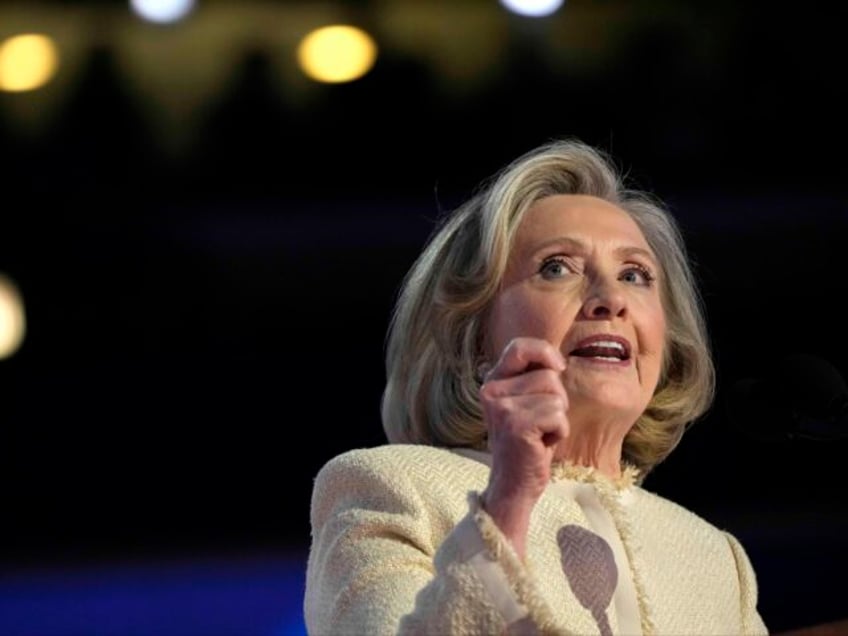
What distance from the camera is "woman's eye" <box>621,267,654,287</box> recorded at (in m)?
2.64

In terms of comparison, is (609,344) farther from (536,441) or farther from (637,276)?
(536,441)

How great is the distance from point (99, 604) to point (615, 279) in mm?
1098

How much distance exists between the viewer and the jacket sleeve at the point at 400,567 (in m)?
1.99

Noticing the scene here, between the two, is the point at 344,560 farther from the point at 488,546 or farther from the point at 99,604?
the point at 99,604

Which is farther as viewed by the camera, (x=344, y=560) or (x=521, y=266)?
(x=521, y=266)

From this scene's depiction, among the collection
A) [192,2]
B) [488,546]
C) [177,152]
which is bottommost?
[488,546]

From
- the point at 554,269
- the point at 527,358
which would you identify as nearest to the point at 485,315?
the point at 554,269

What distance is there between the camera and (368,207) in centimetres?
365

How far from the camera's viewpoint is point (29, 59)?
11.3ft

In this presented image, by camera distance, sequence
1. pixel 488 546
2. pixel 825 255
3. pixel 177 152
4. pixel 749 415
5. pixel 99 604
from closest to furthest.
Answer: pixel 488 546 < pixel 749 415 < pixel 99 604 < pixel 177 152 < pixel 825 255

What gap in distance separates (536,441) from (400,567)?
1.06 feet

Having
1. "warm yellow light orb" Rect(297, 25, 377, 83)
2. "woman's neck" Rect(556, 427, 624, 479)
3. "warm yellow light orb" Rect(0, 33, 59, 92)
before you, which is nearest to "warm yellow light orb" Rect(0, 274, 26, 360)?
"warm yellow light orb" Rect(0, 33, 59, 92)

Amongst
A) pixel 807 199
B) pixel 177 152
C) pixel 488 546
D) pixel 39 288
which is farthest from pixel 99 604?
pixel 807 199

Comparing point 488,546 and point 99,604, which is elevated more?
point 99,604
